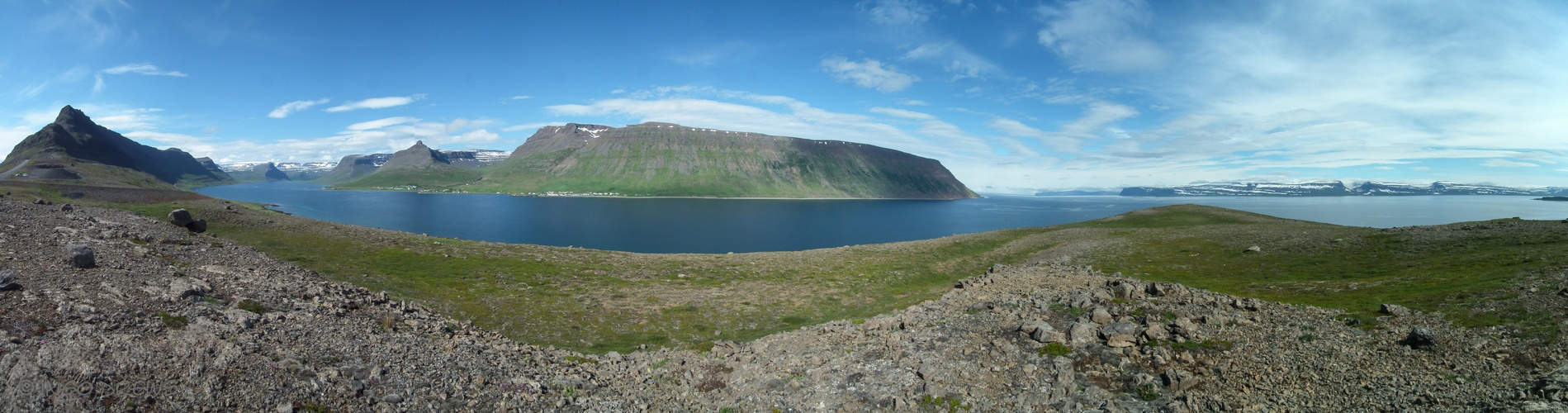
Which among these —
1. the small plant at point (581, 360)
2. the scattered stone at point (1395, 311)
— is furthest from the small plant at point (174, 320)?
the scattered stone at point (1395, 311)

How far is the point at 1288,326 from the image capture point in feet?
44.1

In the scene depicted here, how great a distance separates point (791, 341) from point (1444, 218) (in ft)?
564

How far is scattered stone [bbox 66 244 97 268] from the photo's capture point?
13.4 m

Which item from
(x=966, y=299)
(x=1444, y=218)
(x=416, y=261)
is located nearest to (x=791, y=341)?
(x=966, y=299)

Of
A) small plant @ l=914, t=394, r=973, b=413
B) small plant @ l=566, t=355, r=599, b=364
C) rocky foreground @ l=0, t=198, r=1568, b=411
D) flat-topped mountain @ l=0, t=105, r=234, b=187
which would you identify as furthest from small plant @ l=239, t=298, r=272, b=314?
flat-topped mountain @ l=0, t=105, r=234, b=187

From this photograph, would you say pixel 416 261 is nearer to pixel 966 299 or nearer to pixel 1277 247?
pixel 966 299

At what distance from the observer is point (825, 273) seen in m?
33.2

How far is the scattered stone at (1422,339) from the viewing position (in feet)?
35.4

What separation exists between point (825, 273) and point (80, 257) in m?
28.5

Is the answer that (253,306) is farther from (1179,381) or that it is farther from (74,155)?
(74,155)

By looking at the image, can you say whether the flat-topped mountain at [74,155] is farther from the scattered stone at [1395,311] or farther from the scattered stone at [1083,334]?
the scattered stone at [1395,311]

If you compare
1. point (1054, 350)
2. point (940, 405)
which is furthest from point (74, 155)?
point (1054, 350)

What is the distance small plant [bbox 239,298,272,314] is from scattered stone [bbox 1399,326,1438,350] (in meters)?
25.9

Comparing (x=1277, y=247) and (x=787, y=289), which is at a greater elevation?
(x=1277, y=247)
